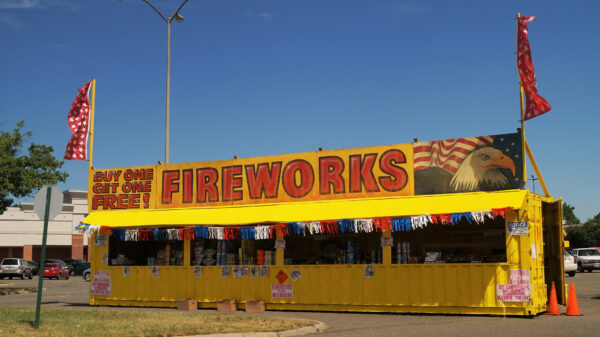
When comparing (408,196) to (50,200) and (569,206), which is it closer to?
(50,200)

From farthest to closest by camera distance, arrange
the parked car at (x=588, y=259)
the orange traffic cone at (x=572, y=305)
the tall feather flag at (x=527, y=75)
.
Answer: the parked car at (x=588, y=259) → the tall feather flag at (x=527, y=75) → the orange traffic cone at (x=572, y=305)

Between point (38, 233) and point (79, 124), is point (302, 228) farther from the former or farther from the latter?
point (38, 233)

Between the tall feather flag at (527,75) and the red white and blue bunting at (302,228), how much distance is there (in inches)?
106

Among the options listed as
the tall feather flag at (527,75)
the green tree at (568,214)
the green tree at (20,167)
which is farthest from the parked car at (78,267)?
the green tree at (568,214)

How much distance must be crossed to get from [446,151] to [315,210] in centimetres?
403

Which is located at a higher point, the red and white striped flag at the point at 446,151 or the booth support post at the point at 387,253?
the red and white striped flag at the point at 446,151

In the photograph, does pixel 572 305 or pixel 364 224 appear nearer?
pixel 572 305

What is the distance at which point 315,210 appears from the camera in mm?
18703

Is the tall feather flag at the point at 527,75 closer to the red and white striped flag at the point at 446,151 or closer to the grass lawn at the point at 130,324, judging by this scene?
the red and white striped flag at the point at 446,151

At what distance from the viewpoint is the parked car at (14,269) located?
52906 millimetres

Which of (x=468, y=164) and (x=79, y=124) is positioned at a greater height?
(x=79, y=124)

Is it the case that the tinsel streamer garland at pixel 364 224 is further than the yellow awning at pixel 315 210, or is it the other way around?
the tinsel streamer garland at pixel 364 224

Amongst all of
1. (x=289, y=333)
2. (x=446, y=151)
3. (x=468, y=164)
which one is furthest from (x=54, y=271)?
(x=289, y=333)

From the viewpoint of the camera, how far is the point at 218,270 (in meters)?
20.1
